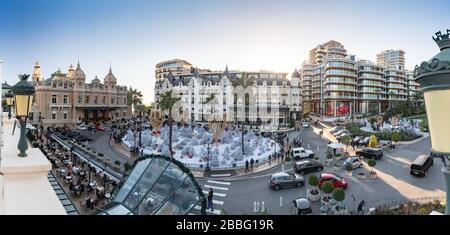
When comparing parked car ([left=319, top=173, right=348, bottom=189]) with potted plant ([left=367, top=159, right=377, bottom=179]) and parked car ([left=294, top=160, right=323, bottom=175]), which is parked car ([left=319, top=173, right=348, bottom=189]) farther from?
potted plant ([left=367, top=159, right=377, bottom=179])

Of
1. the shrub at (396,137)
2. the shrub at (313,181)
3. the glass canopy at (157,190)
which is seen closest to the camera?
the glass canopy at (157,190)

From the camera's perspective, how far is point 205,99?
9.64 meters

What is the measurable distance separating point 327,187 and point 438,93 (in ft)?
17.8

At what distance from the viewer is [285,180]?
626 cm

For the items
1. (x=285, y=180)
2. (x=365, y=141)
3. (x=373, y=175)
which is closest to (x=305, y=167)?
(x=285, y=180)

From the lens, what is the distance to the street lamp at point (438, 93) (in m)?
0.83

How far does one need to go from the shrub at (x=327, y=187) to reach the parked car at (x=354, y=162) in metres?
1.62

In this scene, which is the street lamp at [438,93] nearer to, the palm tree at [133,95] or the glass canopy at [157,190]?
the glass canopy at [157,190]

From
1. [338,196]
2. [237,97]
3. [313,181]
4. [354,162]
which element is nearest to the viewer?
[338,196]

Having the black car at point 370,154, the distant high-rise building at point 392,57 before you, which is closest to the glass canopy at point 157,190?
the distant high-rise building at point 392,57

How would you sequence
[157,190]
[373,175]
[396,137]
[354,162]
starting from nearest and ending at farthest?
[157,190]
[373,175]
[354,162]
[396,137]

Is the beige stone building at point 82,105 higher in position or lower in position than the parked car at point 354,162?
higher

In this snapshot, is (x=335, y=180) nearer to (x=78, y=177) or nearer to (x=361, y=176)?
(x=361, y=176)
